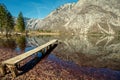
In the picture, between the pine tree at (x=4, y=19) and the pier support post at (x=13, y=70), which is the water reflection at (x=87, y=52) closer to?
the pier support post at (x=13, y=70)

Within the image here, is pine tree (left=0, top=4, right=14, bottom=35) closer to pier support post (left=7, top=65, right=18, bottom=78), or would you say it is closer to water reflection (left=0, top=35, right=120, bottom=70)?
water reflection (left=0, top=35, right=120, bottom=70)

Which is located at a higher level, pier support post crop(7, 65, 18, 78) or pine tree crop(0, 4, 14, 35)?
pine tree crop(0, 4, 14, 35)

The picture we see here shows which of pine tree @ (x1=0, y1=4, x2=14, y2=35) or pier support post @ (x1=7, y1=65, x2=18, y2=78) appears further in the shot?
pine tree @ (x1=0, y1=4, x2=14, y2=35)

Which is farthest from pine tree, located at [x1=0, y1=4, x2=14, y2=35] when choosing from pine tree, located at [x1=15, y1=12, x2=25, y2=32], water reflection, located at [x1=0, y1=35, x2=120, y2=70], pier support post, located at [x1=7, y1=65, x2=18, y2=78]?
pier support post, located at [x1=7, y1=65, x2=18, y2=78]

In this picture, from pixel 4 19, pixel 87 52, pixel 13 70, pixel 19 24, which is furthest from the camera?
pixel 19 24

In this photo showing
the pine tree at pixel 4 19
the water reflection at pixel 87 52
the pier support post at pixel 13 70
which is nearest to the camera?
the pier support post at pixel 13 70

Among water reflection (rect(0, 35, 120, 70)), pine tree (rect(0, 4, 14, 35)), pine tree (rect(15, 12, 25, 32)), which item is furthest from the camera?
pine tree (rect(15, 12, 25, 32))

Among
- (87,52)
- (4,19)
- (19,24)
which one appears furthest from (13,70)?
(19,24)

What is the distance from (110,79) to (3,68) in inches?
427

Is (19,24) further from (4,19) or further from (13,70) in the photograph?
(13,70)

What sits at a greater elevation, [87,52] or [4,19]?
[4,19]

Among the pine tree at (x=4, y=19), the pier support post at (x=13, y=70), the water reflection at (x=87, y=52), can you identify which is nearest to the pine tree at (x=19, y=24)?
the pine tree at (x=4, y=19)

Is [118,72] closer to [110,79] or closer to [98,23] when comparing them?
[110,79]

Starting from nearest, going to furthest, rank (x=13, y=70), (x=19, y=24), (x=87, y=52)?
(x=13, y=70), (x=87, y=52), (x=19, y=24)
